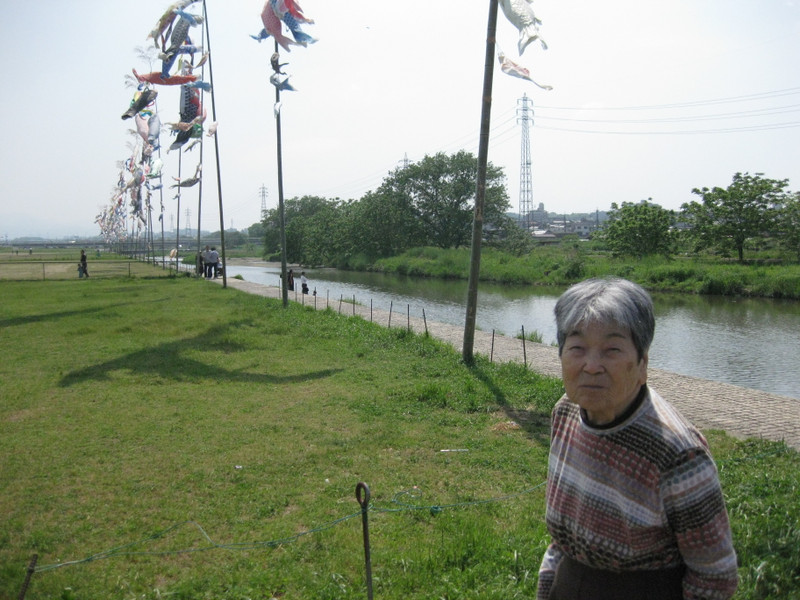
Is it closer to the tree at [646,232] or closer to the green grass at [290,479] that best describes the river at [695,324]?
the green grass at [290,479]

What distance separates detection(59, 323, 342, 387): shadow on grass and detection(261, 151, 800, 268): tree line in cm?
3200

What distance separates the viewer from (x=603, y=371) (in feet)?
5.32

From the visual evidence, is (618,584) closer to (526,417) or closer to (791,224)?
(526,417)

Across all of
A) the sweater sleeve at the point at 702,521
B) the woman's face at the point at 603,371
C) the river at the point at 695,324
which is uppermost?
the woman's face at the point at 603,371

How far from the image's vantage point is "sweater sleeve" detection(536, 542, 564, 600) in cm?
186

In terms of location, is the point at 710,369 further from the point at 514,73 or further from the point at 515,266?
the point at 515,266

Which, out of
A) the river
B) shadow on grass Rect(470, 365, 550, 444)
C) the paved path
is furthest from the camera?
the river

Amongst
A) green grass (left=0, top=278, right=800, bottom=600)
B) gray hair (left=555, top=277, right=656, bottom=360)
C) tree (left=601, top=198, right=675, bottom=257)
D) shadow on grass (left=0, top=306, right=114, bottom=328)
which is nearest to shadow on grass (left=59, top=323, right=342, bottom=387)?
green grass (left=0, top=278, right=800, bottom=600)

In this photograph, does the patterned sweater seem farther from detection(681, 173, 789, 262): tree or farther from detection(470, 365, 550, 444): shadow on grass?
detection(681, 173, 789, 262): tree

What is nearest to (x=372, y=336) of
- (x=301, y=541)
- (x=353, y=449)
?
(x=353, y=449)

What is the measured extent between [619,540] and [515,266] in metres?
40.9

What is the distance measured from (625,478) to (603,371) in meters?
0.27

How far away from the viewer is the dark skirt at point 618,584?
1622 mm

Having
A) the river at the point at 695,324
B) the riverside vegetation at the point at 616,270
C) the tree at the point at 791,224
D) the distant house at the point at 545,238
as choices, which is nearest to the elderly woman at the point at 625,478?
the river at the point at 695,324
